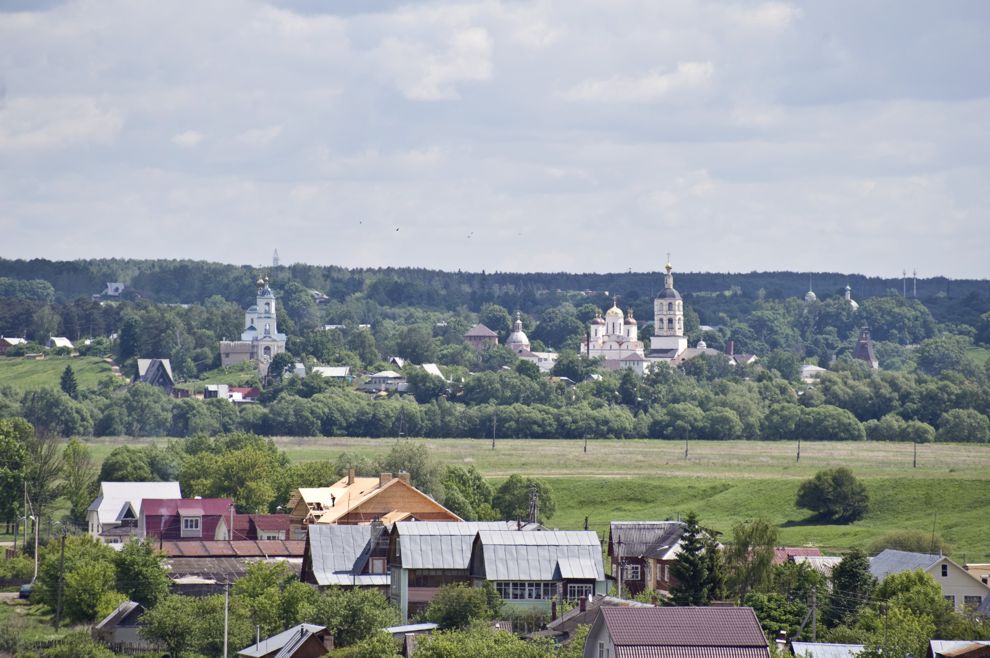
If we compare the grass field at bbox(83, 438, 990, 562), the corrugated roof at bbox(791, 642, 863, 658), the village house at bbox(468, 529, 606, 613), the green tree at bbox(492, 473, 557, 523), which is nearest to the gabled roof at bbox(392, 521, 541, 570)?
the village house at bbox(468, 529, 606, 613)

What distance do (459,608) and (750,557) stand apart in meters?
14.1

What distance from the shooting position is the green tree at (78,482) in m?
94.5

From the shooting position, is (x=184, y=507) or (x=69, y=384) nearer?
(x=184, y=507)

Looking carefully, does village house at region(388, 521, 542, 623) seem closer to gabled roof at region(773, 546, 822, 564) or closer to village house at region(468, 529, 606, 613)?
village house at region(468, 529, 606, 613)

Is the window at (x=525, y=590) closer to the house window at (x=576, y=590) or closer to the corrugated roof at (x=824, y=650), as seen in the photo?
A: the house window at (x=576, y=590)

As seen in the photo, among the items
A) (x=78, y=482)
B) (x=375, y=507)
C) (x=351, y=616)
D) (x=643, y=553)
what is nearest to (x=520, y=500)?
(x=375, y=507)

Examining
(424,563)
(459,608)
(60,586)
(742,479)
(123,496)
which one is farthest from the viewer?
(742,479)

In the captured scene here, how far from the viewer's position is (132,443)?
464 feet

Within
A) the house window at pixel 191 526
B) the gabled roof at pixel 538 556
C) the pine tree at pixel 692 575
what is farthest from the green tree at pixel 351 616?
the house window at pixel 191 526

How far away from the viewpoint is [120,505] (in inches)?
3625

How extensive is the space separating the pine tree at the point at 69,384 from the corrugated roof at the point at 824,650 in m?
138

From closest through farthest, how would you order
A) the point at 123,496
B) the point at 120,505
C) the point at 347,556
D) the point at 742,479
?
the point at 347,556
the point at 120,505
the point at 123,496
the point at 742,479

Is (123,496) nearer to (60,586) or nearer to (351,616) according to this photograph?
(60,586)

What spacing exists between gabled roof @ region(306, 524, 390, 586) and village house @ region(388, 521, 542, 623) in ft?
4.27
